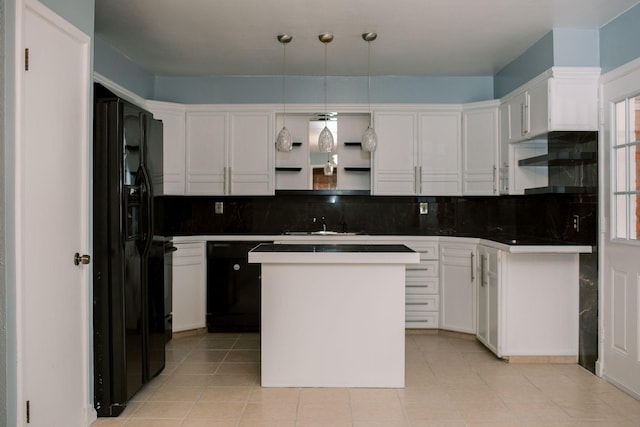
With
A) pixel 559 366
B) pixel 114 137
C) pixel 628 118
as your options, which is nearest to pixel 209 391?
pixel 114 137

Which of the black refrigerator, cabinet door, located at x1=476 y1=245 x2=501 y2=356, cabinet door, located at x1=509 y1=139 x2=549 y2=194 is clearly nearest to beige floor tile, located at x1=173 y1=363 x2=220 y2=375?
the black refrigerator

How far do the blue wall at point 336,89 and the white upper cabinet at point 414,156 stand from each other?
0.31 metres

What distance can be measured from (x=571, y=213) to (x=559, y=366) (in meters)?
1.21

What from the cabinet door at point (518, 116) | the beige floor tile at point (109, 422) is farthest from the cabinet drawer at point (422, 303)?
the beige floor tile at point (109, 422)

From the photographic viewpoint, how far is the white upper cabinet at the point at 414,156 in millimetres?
5113

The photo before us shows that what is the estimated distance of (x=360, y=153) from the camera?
215 inches

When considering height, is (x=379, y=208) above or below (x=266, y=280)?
above

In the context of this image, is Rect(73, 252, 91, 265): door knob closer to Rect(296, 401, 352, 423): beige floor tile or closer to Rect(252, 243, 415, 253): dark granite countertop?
Rect(252, 243, 415, 253): dark granite countertop

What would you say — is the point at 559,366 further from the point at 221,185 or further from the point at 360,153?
the point at 221,185

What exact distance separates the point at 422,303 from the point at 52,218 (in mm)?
3535

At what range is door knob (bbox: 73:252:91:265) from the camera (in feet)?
8.72

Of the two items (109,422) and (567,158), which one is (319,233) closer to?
(567,158)

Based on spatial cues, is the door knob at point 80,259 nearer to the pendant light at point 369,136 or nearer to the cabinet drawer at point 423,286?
the pendant light at point 369,136

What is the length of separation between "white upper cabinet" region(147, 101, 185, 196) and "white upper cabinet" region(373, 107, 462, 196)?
2.00 m
